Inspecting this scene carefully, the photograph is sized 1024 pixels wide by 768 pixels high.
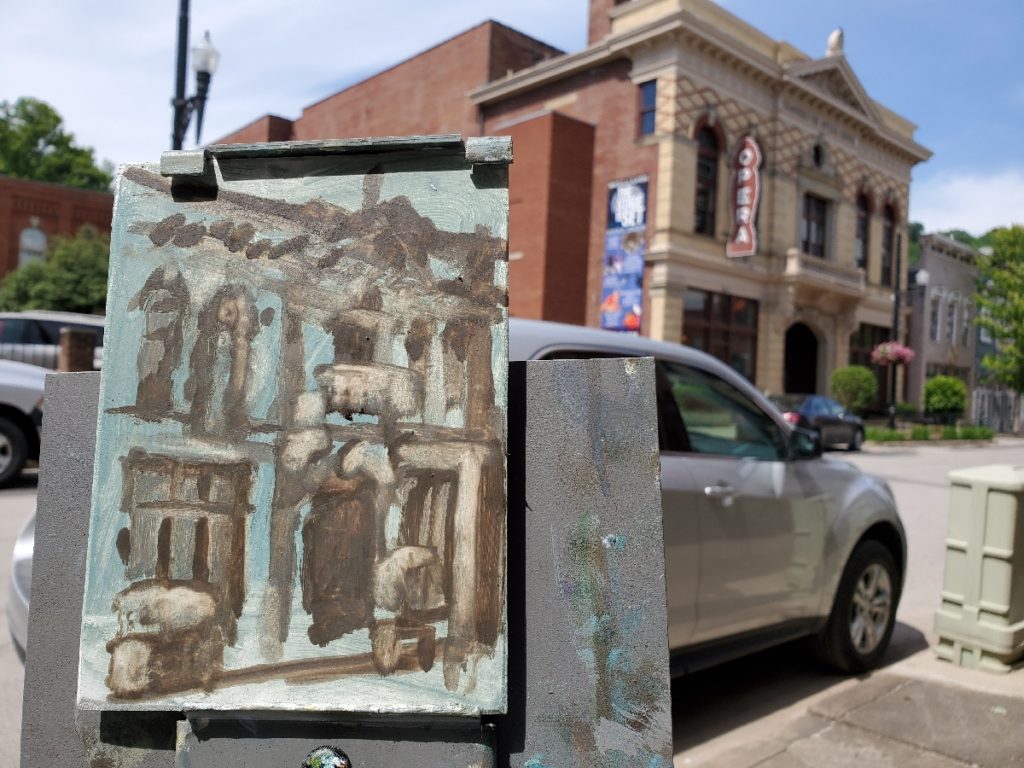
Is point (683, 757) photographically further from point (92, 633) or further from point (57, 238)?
point (57, 238)

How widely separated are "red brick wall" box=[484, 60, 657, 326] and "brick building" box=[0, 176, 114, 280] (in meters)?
22.8

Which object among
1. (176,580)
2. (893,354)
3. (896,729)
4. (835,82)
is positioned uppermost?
(835,82)

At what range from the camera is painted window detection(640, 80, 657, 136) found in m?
26.0

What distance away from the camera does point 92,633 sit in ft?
5.75

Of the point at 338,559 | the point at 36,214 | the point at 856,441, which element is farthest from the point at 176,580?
the point at 36,214

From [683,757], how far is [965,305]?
47.4 meters

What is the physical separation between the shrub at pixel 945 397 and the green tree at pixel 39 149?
52635 millimetres

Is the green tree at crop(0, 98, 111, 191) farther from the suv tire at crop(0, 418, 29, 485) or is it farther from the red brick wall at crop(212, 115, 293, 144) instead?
the suv tire at crop(0, 418, 29, 485)

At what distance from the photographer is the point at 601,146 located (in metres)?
27.7

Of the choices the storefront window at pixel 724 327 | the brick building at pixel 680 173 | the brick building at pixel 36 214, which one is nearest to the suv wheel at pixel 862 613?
the brick building at pixel 680 173

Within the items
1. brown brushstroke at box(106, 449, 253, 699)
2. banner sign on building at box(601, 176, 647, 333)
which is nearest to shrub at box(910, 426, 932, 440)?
banner sign on building at box(601, 176, 647, 333)

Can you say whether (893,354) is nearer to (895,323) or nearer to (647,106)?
(895,323)

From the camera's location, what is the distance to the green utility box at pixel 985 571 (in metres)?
4.70

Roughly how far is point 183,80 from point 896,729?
10494 millimetres
